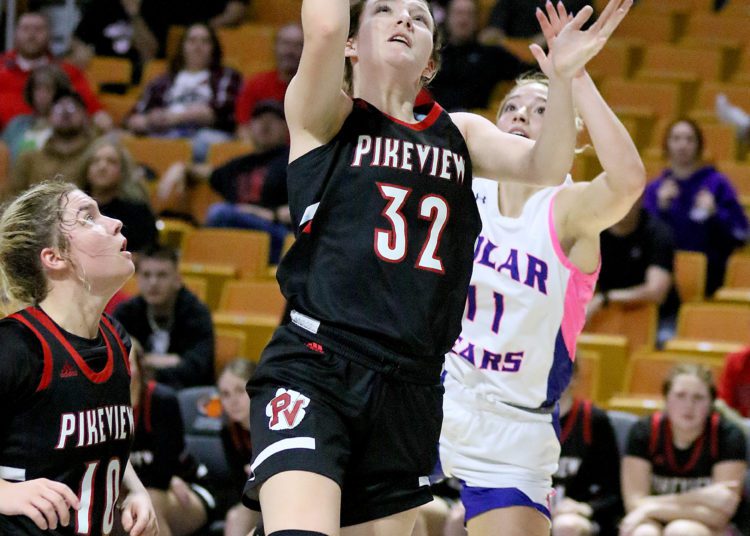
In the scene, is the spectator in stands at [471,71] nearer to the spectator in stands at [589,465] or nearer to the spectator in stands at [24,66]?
the spectator in stands at [24,66]

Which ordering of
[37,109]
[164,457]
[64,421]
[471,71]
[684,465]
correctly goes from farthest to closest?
[37,109] < [471,71] < [164,457] < [684,465] < [64,421]

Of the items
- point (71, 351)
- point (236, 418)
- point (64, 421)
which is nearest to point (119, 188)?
point (236, 418)

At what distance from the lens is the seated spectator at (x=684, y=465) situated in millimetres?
5703

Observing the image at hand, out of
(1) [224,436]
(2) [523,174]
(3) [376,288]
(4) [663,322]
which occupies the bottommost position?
(1) [224,436]

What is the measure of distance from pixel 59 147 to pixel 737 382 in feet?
15.2

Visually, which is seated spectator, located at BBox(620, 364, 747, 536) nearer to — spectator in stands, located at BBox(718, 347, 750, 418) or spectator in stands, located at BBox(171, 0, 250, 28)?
spectator in stands, located at BBox(718, 347, 750, 418)

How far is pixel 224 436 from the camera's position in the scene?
21.0 ft

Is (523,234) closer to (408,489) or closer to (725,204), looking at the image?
(408,489)

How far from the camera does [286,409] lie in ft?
9.84

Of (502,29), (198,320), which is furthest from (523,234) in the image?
→ (502,29)

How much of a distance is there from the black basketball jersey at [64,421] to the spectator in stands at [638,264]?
4402 millimetres

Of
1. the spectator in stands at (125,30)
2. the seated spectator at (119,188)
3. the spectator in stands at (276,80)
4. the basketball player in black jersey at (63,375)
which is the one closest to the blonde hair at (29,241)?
the basketball player in black jersey at (63,375)

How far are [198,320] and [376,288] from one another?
426 centimetres

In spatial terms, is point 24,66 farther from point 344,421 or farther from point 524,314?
point 344,421
